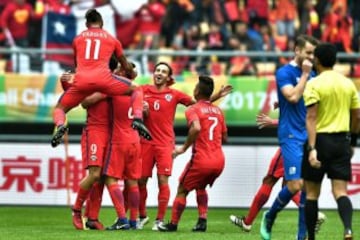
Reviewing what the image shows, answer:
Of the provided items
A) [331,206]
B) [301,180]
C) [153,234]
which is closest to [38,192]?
[331,206]

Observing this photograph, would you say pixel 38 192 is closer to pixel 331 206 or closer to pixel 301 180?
pixel 331 206

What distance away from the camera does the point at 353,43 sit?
2800cm

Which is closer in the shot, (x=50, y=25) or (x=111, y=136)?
(x=111, y=136)

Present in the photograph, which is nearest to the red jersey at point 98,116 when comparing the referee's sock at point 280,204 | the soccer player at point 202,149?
the soccer player at point 202,149

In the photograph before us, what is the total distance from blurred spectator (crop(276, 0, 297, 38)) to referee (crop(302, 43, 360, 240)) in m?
14.6

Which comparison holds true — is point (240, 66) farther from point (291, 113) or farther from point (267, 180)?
point (291, 113)

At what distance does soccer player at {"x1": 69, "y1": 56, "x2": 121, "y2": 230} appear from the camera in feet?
56.7

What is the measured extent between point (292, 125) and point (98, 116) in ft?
10.6

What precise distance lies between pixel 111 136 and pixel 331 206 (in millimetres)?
6500

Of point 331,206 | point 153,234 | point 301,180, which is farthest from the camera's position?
point 331,206

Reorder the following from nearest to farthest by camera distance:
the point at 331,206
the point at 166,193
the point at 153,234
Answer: the point at 153,234 → the point at 166,193 → the point at 331,206

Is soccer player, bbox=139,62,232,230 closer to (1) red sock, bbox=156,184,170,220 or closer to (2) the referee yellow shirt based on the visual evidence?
(1) red sock, bbox=156,184,170,220

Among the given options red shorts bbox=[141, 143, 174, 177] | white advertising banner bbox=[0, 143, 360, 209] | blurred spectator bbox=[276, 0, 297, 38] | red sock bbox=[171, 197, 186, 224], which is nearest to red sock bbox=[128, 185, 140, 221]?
red sock bbox=[171, 197, 186, 224]

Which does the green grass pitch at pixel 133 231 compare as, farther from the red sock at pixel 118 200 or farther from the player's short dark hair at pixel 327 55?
the player's short dark hair at pixel 327 55
